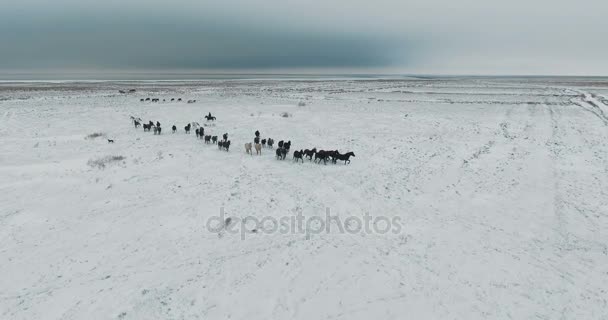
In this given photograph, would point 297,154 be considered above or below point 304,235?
above

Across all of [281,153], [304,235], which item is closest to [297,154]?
[281,153]

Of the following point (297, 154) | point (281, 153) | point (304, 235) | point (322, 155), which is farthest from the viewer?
point (281, 153)

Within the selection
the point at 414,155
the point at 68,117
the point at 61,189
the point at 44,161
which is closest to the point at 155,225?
the point at 61,189

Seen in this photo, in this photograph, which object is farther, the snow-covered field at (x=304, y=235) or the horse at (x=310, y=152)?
the horse at (x=310, y=152)

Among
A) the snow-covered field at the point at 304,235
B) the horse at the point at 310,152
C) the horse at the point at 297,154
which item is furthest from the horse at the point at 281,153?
the snow-covered field at the point at 304,235

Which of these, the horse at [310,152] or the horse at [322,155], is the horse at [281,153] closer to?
the horse at [310,152]

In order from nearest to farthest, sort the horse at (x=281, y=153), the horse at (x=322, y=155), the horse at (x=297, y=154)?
the horse at (x=322, y=155)
the horse at (x=297, y=154)
the horse at (x=281, y=153)

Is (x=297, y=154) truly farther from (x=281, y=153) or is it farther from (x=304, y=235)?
(x=304, y=235)

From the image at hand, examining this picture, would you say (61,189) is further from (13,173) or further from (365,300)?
(365,300)
